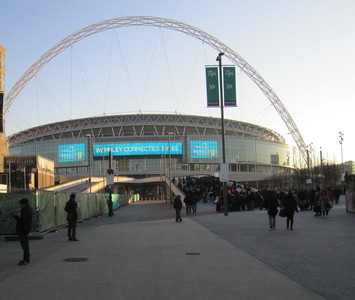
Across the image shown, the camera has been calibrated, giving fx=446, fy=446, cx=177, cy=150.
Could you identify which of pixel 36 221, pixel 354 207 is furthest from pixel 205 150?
pixel 36 221

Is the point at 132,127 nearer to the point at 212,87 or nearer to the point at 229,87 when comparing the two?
the point at 229,87

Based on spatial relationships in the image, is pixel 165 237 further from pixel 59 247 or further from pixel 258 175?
pixel 258 175

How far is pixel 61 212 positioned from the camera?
2141 cm

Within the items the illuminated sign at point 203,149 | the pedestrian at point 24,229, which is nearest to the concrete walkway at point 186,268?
the pedestrian at point 24,229

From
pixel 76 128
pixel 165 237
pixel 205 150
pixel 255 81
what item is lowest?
pixel 165 237

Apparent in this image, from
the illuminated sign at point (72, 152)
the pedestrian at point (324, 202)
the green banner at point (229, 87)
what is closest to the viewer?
the pedestrian at point (324, 202)

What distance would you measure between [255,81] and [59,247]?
4850 inches

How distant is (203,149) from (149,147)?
16646 mm

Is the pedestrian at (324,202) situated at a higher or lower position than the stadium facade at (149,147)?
lower

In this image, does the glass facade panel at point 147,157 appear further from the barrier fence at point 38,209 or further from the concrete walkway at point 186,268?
the concrete walkway at point 186,268

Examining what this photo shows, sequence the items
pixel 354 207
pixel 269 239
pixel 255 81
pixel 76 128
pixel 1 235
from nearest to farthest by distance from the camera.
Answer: pixel 269 239 → pixel 1 235 → pixel 354 207 → pixel 255 81 → pixel 76 128

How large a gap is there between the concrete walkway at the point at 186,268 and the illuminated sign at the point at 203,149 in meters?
120

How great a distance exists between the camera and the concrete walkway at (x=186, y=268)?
760 cm

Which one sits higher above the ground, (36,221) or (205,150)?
(205,150)
